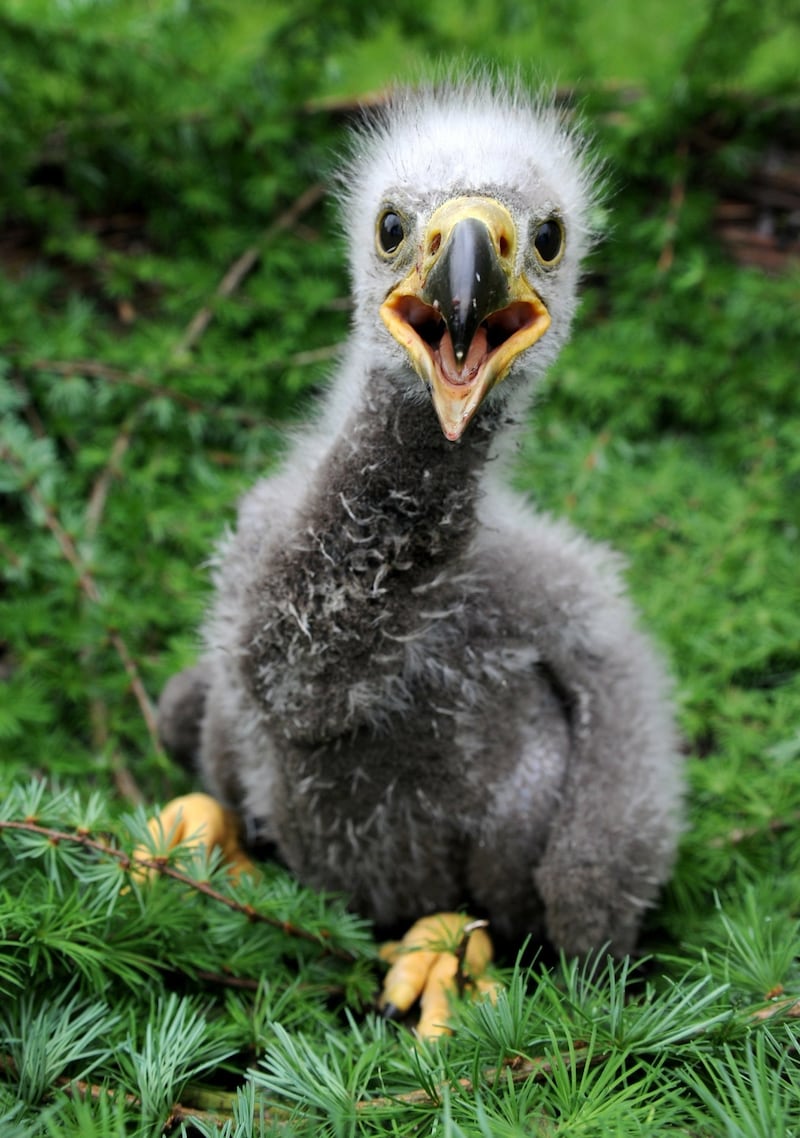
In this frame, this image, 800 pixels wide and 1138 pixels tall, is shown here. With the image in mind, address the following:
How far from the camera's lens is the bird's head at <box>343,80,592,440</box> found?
1016 millimetres

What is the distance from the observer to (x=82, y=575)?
180cm

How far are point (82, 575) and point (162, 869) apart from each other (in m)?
0.79

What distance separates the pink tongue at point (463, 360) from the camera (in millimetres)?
1044

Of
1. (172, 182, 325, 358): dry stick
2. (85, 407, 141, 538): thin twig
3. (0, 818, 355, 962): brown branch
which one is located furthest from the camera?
(172, 182, 325, 358): dry stick

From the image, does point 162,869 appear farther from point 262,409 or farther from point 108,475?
point 262,409

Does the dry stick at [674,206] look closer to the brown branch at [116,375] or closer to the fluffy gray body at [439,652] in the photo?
the fluffy gray body at [439,652]

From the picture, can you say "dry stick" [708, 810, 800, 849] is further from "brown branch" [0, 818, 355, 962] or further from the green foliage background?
"brown branch" [0, 818, 355, 962]

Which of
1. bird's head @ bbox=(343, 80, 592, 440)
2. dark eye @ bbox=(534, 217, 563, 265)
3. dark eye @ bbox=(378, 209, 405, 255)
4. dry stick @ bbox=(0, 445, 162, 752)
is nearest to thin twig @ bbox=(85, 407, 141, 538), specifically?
dry stick @ bbox=(0, 445, 162, 752)

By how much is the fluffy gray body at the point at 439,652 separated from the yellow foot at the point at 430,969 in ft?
0.15

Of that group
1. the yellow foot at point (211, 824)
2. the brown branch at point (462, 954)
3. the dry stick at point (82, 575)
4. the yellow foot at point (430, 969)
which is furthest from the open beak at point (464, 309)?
the dry stick at point (82, 575)

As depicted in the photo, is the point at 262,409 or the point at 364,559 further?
the point at 262,409

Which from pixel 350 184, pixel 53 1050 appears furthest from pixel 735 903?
pixel 350 184

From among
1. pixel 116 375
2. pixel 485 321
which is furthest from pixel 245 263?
pixel 485 321

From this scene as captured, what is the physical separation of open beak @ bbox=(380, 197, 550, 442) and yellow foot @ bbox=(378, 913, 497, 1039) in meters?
0.70
